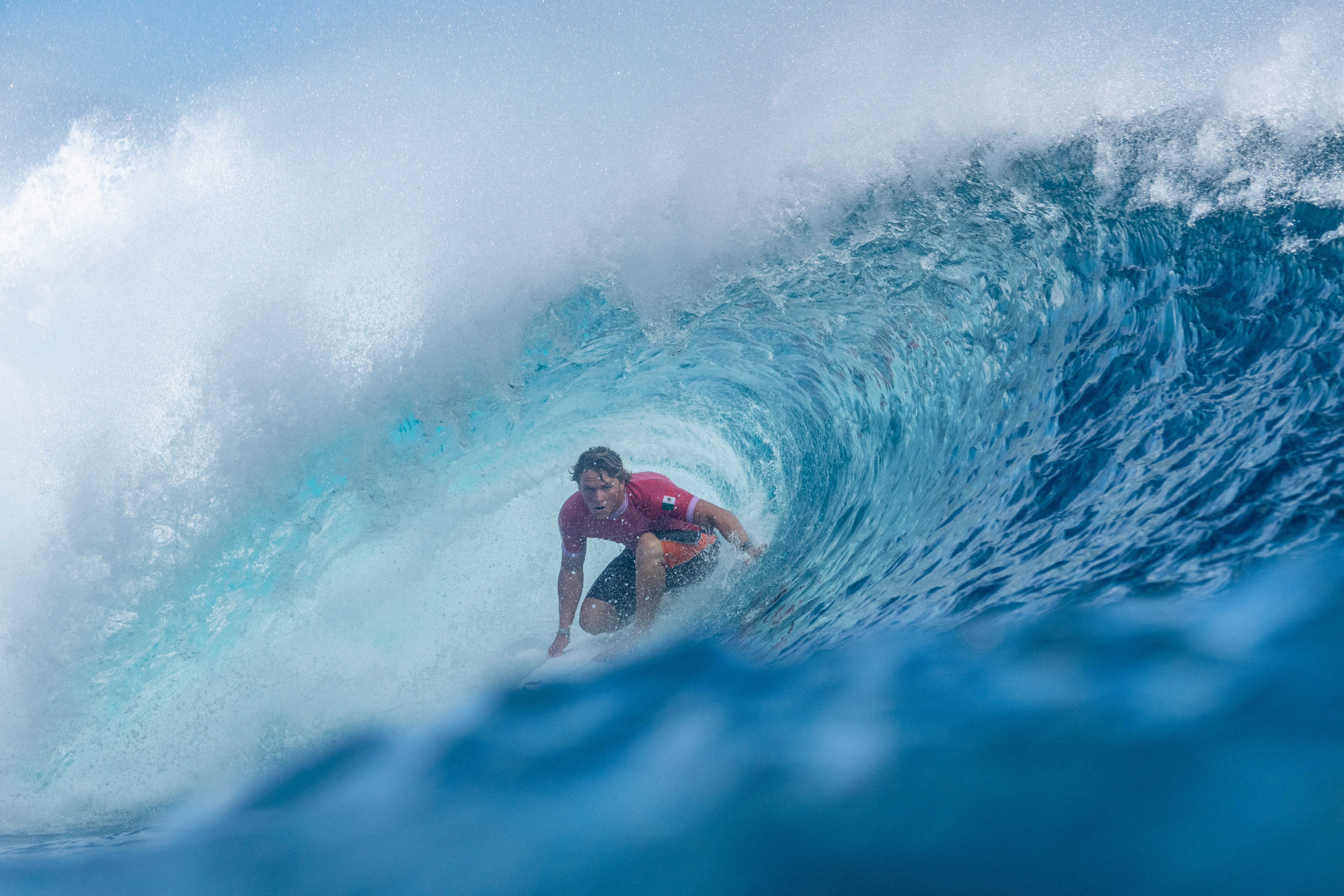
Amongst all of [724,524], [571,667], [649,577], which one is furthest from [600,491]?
[571,667]

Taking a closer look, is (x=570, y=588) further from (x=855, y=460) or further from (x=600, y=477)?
(x=855, y=460)

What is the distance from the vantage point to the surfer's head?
407 centimetres

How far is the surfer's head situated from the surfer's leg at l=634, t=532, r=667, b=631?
292mm

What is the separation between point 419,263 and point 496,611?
8.67 ft

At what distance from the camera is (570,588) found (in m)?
4.64

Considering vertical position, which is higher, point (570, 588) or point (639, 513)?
point (639, 513)

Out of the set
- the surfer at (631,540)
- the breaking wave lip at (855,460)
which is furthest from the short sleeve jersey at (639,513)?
the breaking wave lip at (855,460)

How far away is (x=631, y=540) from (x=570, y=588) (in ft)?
1.52

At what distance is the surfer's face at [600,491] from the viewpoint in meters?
4.08

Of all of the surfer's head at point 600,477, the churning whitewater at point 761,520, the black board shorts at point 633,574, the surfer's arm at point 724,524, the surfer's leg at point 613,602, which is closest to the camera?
the churning whitewater at point 761,520

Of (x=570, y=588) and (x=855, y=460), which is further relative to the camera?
(x=855, y=460)

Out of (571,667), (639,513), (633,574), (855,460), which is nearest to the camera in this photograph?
(571,667)

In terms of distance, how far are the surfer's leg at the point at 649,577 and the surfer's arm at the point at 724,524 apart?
287mm

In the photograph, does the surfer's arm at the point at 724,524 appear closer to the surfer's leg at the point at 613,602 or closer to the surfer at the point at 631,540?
the surfer at the point at 631,540
